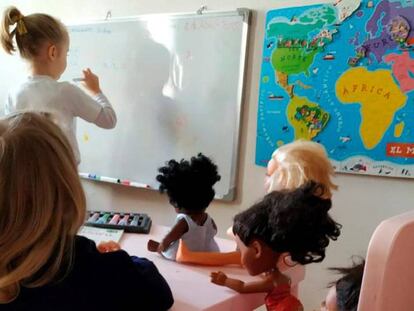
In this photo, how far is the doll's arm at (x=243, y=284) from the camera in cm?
97

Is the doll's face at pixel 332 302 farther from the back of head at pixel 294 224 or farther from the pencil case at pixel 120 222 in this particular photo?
the pencil case at pixel 120 222

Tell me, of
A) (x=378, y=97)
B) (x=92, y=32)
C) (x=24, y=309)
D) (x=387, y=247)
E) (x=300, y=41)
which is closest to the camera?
(x=387, y=247)

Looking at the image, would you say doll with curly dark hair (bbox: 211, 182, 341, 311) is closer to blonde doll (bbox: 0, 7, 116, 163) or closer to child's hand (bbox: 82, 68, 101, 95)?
blonde doll (bbox: 0, 7, 116, 163)

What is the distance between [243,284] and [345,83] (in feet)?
3.75

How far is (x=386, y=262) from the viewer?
0.63m

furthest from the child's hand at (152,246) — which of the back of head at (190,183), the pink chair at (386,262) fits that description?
the pink chair at (386,262)

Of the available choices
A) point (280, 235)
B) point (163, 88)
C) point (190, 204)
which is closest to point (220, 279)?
point (280, 235)

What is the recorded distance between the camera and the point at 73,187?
2.46 ft

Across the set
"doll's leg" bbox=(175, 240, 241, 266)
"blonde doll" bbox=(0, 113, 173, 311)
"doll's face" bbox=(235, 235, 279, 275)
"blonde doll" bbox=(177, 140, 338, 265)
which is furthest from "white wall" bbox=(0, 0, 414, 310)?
"blonde doll" bbox=(0, 113, 173, 311)

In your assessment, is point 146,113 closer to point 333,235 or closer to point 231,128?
point 231,128

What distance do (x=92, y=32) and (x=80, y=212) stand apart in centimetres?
206

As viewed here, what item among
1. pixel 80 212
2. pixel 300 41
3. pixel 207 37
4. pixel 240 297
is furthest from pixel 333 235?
pixel 207 37

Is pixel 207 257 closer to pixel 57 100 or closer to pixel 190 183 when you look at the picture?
pixel 190 183

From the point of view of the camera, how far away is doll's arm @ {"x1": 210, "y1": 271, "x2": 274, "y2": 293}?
967 mm
